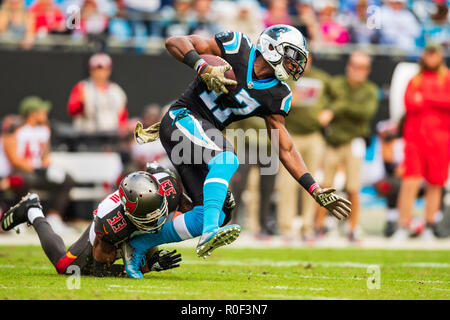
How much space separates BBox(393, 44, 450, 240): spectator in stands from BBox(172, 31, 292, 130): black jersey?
5.81 metres

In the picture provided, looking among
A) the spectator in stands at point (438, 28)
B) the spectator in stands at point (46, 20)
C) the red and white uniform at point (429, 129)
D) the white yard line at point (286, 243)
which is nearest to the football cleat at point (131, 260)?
the white yard line at point (286, 243)

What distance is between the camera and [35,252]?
8.75 meters

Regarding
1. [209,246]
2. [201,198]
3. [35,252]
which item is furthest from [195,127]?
[35,252]

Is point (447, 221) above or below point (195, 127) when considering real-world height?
below

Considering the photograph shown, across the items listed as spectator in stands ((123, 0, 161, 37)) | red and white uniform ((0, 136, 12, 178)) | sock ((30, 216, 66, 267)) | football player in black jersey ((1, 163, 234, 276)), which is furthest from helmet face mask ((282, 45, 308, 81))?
spectator in stands ((123, 0, 161, 37))

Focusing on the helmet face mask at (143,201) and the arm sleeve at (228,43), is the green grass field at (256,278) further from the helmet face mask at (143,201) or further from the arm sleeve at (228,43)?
the arm sleeve at (228,43)

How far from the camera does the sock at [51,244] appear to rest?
21.1 feet

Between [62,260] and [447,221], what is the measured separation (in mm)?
7565

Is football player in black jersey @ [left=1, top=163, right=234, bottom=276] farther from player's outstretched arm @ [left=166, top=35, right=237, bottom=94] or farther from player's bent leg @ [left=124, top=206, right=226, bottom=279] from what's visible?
player's outstretched arm @ [left=166, top=35, right=237, bottom=94]

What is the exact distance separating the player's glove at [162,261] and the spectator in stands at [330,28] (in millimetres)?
8201

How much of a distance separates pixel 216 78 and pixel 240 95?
58 centimetres

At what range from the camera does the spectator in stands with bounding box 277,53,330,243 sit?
11.0m

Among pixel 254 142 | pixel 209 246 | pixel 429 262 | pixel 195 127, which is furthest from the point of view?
pixel 254 142

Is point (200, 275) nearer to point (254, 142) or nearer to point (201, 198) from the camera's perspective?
point (201, 198)
